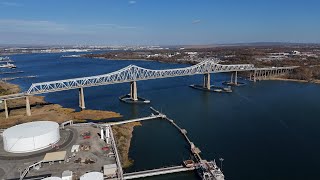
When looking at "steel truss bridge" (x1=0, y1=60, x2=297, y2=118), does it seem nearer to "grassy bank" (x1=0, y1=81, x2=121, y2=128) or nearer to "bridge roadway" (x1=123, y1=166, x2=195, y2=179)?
"grassy bank" (x1=0, y1=81, x2=121, y2=128)

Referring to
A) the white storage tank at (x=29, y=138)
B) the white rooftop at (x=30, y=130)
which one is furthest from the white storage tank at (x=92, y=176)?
the white rooftop at (x=30, y=130)

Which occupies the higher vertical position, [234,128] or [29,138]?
[29,138]

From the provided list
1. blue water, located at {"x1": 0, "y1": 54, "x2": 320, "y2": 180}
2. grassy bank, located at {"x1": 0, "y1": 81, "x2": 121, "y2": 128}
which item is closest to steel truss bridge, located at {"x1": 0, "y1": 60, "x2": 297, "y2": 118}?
grassy bank, located at {"x1": 0, "y1": 81, "x2": 121, "y2": 128}

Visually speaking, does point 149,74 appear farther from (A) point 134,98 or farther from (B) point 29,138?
(B) point 29,138

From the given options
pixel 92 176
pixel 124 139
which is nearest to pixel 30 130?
pixel 124 139

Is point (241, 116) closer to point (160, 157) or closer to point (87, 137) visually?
point (160, 157)

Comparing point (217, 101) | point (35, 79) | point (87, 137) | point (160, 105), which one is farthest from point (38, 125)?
point (35, 79)

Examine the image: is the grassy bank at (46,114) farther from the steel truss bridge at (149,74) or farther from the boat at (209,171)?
the boat at (209,171)
